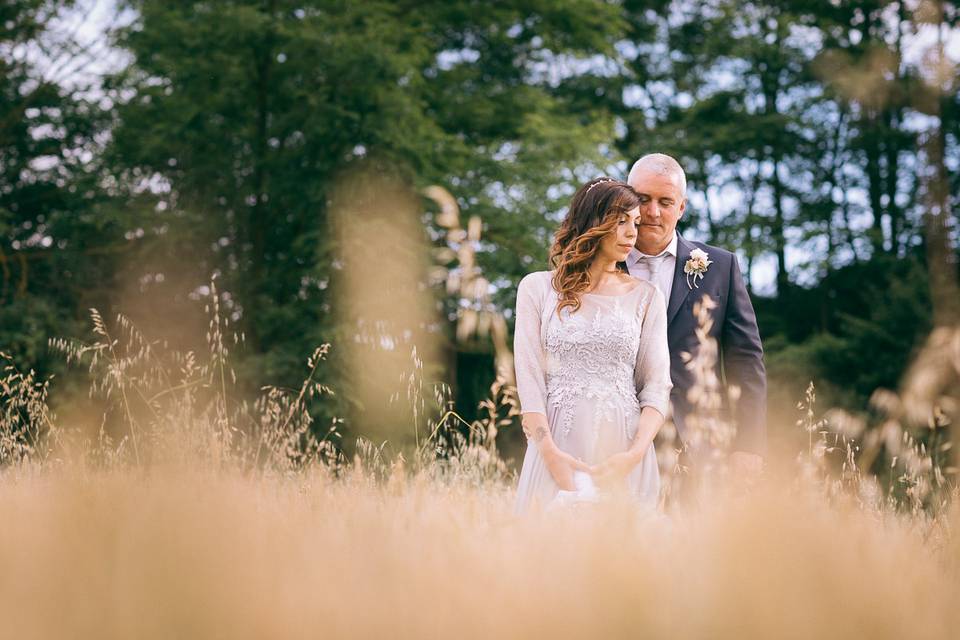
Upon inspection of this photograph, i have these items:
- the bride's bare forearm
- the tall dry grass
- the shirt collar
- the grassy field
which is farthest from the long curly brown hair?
the grassy field

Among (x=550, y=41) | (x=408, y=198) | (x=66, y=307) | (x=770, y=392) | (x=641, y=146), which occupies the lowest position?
(x=770, y=392)

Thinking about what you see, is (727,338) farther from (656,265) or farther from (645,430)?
(645,430)

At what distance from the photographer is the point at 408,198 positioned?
42.5 ft

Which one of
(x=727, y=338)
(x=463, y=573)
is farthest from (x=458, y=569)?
(x=727, y=338)

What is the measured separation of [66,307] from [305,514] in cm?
1267

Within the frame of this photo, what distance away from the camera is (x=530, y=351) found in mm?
3475

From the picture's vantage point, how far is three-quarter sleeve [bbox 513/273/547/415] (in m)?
3.41

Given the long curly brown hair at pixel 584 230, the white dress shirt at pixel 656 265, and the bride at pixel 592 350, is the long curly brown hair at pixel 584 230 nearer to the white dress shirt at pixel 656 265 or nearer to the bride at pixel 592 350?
the bride at pixel 592 350

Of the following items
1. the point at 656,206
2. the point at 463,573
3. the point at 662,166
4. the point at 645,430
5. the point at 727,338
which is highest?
the point at 662,166

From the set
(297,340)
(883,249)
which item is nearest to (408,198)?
(297,340)

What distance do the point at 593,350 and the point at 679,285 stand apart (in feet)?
2.54

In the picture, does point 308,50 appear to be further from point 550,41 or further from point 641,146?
point 641,146

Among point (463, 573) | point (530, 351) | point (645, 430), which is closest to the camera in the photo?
point (463, 573)

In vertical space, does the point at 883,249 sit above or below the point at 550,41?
below
